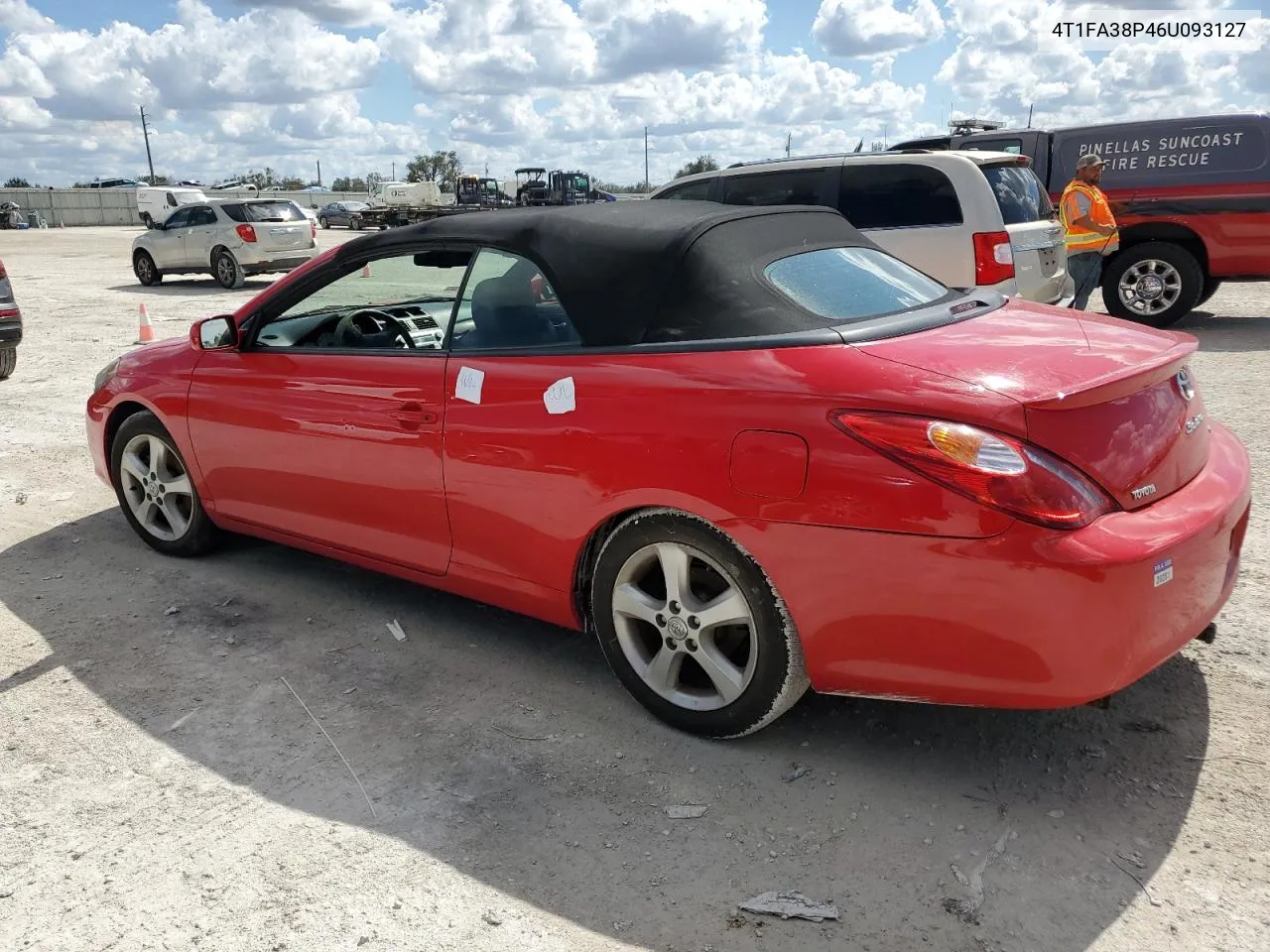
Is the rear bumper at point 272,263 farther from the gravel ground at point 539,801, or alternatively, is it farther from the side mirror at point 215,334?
the gravel ground at point 539,801

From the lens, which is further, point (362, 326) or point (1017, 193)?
point (1017, 193)

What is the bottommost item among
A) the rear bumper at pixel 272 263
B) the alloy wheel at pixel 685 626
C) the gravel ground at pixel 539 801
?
the gravel ground at pixel 539 801

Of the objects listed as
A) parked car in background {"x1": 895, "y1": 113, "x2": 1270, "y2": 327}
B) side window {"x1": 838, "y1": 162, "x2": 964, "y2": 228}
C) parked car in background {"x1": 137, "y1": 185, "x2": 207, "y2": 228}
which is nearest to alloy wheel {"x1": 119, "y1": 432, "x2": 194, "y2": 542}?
side window {"x1": 838, "y1": 162, "x2": 964, "y2": 228}

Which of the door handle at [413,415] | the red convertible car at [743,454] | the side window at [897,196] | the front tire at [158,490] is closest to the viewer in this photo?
the red convertible car at [743,454]

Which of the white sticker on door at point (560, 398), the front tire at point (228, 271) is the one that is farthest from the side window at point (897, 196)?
the front tire at point (228, 271)

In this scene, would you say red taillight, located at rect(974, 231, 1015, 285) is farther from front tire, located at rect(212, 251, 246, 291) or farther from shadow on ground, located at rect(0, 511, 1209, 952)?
front tire, located at rect(212, 251, 246, 291)

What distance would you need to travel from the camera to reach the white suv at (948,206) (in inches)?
321

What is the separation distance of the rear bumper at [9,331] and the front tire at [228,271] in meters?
9.74

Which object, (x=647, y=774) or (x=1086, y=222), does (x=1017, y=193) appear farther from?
(x=647, y=774)

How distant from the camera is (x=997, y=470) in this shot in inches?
99.7

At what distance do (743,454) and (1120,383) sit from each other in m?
0.98

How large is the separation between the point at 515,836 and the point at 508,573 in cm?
101

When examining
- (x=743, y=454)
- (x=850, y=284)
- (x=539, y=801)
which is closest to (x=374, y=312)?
(x=850, y=284)

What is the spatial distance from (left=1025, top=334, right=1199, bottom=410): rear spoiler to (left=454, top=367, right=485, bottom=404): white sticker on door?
175 centimetres
